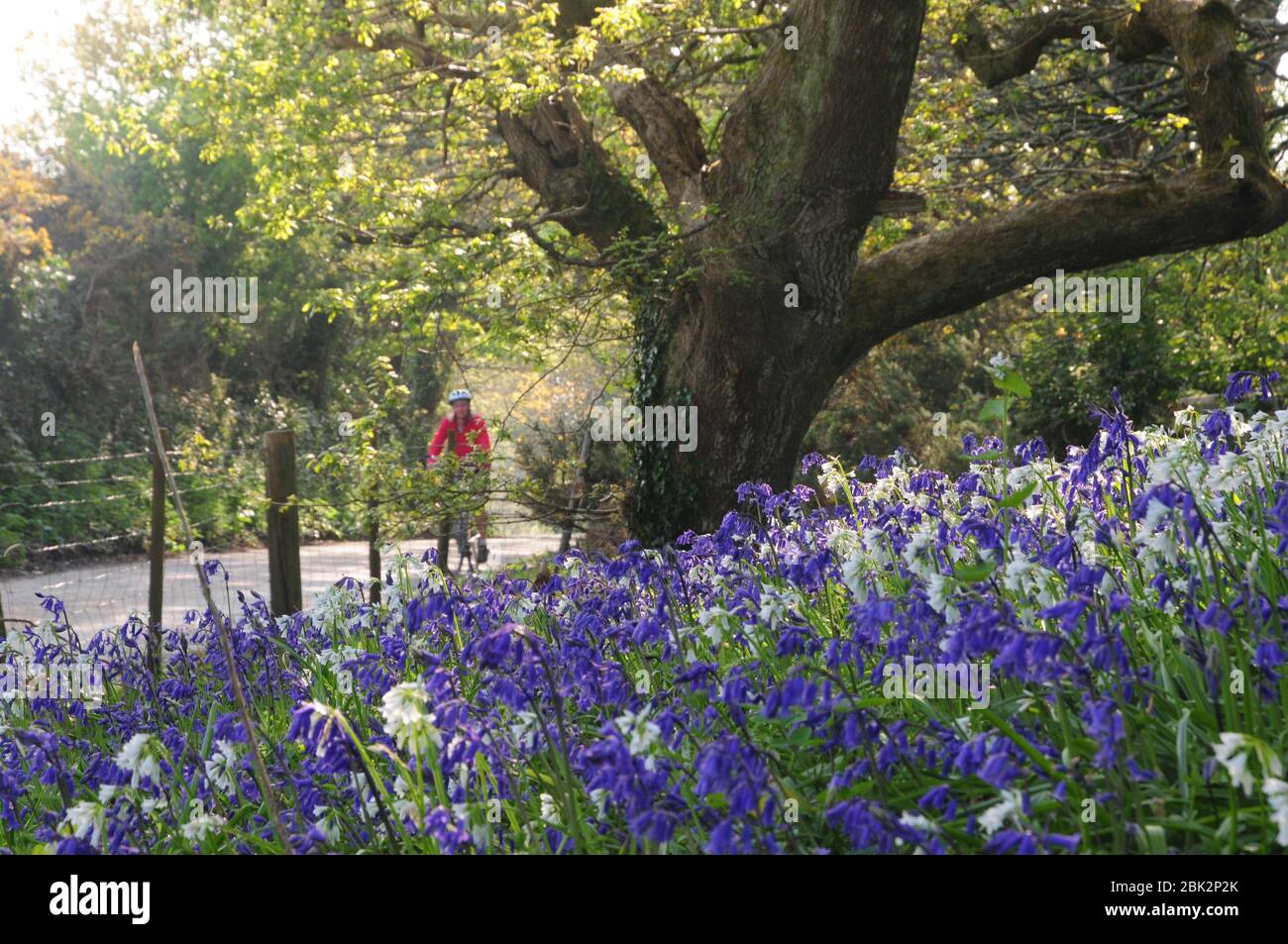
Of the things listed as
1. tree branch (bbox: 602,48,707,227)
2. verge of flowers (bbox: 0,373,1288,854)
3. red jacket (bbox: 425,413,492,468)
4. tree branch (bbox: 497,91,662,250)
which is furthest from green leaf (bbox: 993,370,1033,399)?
tree branch (bbox: 497,91,662,250)

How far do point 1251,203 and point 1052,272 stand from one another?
1712mm

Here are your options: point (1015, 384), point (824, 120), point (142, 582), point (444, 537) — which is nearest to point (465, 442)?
point (444, 537)

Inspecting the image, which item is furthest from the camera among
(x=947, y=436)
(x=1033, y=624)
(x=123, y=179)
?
(x=123, y=179)

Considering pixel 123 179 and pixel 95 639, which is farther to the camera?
pixel 123 179

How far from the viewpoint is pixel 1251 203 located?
383 inches

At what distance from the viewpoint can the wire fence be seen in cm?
1366

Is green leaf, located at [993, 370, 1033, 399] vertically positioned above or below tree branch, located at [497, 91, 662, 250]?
below

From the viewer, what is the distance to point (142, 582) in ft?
51.3

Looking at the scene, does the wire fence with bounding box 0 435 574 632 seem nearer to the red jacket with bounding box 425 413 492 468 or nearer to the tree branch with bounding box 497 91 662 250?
the red jacket with bounding box 425 413 492 468

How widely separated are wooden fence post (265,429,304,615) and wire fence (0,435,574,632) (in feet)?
3.72

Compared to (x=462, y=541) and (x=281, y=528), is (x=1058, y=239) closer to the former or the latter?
(x=281, y=528)

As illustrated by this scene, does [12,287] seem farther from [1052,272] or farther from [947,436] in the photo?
[1052,272]
